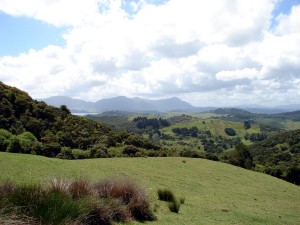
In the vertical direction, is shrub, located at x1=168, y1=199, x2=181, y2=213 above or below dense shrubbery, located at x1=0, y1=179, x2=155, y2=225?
below

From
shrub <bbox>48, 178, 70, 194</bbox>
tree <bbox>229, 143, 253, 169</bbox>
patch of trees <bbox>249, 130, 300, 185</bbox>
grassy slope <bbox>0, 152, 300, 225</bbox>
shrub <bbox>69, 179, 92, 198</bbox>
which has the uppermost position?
shrub <bbox>48, 178, 70, 194</bbox>

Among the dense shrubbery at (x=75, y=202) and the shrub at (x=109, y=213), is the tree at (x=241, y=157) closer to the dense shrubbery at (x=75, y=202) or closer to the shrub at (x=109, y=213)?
the dense shrubbery at (x=75, y=202)

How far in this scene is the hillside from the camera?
30.8 metres

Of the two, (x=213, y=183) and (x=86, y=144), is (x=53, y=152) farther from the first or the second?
(x=213, y=183)

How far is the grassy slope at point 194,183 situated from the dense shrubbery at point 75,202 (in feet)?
4.07

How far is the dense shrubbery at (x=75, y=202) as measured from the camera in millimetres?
7305

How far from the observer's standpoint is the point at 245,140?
187 m

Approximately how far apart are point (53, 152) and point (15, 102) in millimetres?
14333

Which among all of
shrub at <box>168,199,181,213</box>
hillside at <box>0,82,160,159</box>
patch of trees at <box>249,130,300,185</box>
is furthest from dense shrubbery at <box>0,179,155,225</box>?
patch of trees at <box>249,130,300,185</box>

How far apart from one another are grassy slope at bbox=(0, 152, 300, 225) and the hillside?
6.57 meters

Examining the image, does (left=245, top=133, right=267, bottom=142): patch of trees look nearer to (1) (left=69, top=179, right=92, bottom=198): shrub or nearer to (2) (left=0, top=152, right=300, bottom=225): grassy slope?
(2) (left=0, top=152, right=300, bottom=225): grassy slope

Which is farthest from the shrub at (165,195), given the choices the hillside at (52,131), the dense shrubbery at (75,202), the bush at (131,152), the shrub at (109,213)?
the bush at (131,152)

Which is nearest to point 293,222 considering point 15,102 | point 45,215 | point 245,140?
point 45,215

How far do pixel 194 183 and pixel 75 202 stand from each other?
678 inches
